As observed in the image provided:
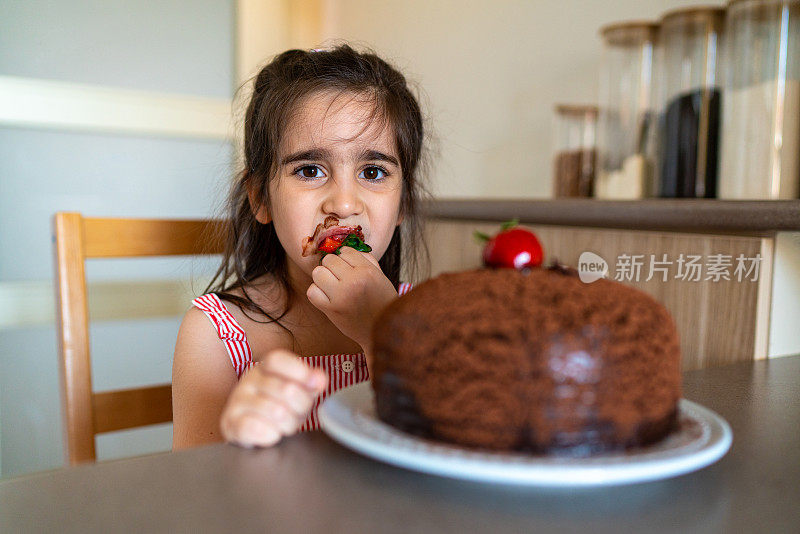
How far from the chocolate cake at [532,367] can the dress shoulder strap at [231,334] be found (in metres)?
0.57

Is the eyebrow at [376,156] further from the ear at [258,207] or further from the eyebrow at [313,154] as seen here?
the ear at [258,207]

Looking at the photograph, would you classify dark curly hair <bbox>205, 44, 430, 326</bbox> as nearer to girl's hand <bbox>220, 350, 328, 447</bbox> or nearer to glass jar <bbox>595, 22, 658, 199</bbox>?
glass jar <bbox>595, 22, 658, 199</bbox>

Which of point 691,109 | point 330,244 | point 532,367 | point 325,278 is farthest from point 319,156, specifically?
point 691,109

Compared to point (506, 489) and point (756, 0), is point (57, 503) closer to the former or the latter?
point (506, 489)

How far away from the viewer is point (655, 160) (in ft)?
4.44

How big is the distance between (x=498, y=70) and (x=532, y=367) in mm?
1673

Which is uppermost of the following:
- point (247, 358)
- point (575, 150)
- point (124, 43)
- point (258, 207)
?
point (124, 43)

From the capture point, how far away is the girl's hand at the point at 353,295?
79cm

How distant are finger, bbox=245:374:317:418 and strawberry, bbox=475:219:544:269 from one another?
6.6 inches

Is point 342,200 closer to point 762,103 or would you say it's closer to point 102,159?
point 762,103

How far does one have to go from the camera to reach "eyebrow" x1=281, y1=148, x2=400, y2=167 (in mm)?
967

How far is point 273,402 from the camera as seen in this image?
47 centimetres

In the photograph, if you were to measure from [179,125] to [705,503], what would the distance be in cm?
219

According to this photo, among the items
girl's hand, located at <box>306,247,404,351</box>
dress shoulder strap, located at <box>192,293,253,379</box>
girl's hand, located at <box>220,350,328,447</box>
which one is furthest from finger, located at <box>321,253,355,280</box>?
girl's hand, located at <box>220,350,328,447</box>
